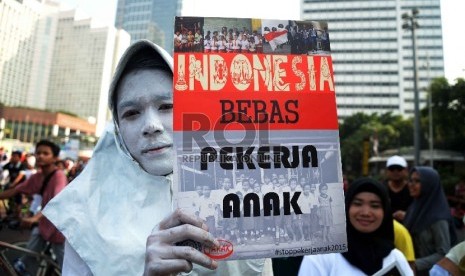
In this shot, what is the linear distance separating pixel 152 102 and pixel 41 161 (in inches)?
113

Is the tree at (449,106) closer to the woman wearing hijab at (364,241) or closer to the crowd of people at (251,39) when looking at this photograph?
the woman wearing hijab at (364,241)

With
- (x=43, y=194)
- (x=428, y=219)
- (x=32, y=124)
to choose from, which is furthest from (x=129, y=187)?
(x=32, y=124)

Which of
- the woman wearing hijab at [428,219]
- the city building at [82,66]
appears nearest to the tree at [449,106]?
the woman wearing hijab at [428,219]

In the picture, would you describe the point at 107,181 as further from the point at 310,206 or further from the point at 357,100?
the point at 357,100

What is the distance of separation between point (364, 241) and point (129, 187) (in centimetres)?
139

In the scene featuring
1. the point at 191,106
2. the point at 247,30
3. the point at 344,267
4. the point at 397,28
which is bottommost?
the point at 344,267

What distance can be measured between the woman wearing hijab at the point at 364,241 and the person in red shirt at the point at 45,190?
104 inches

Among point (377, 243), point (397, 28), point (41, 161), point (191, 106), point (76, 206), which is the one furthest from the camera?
point (397, 28)

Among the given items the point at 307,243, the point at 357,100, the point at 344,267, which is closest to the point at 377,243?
the point at 344,267

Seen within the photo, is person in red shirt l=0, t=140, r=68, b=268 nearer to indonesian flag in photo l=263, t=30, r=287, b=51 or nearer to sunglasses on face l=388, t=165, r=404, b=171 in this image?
indonesian flag in photo l=263, t=30, r=287, b=51

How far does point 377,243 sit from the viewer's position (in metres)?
1.94

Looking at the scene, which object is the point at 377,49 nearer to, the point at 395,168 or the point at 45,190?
the point at 395,168

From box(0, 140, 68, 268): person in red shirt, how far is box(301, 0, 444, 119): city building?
2884 inches

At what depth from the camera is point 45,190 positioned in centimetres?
352
